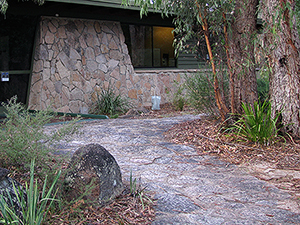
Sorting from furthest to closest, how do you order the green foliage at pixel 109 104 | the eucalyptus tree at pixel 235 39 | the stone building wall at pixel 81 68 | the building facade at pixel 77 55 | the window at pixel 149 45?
1. the window at pixel 149 45
2. the green foliage at pixel 109 104
3. the stone building wall at pixel 81 68
4. the building facade at pixel 77 55
5. the eucalyptus tree at pixel 235 39

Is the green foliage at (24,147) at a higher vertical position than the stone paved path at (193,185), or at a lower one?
higher

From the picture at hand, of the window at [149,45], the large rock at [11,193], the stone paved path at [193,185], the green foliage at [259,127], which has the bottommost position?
the stone paved path at [193,185]

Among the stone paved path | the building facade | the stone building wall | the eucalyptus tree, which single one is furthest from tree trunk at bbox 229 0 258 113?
the stone building wall

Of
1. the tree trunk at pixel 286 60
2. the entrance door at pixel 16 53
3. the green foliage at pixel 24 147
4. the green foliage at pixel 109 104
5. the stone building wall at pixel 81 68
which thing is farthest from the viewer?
the green foliage at pixel 109 104

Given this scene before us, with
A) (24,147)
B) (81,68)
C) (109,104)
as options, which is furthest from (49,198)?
(81,68)

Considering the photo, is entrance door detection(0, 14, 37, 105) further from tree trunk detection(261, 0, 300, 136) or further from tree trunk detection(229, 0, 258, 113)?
tree trunk detection(261, 0, 300, 136)

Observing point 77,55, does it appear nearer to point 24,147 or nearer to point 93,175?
point 24,147

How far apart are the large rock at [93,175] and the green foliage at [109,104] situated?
7044 millimetres

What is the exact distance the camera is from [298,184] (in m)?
4.04

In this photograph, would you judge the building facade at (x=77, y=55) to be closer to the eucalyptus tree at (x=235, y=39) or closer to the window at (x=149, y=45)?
the window at (x=149, y=45)

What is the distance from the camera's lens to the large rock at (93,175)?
3.12 meters

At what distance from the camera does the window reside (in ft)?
41.4

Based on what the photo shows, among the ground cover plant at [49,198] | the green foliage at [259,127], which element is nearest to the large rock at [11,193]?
the ground cover plant at [49,198]

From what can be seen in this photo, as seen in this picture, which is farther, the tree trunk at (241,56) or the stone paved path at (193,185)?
the tree trunk at (241,56)
